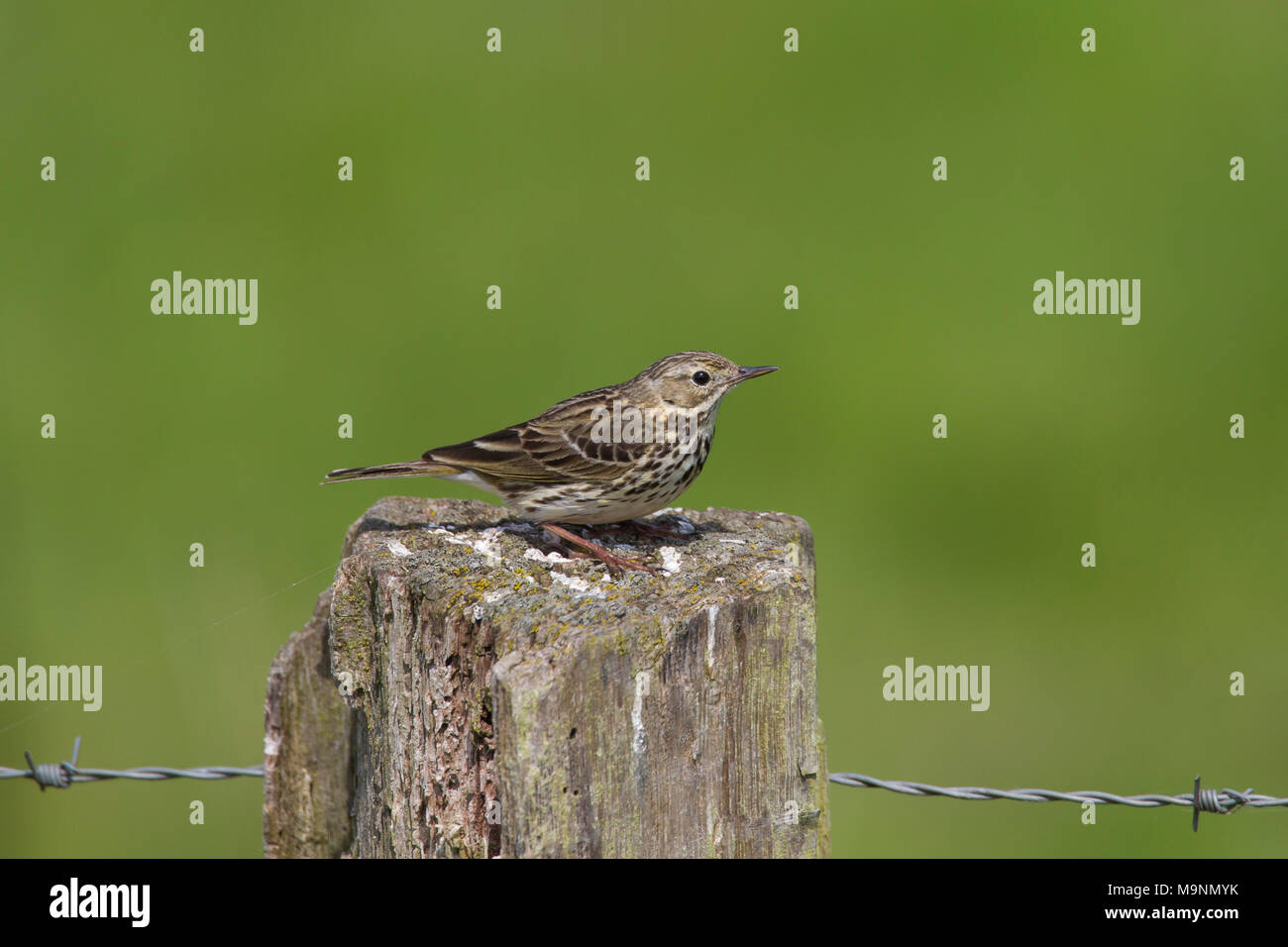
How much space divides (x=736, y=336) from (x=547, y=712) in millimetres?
9839

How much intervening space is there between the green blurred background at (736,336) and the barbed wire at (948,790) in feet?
12.3

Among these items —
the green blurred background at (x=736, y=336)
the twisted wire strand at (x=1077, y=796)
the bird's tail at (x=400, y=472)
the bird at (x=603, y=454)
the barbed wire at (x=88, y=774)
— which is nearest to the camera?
the twisted wire strand at (x=1077, y=796)

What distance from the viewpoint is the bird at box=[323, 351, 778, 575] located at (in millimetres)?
7023

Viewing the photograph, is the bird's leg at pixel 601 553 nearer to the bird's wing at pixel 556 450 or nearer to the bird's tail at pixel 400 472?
the bird's wing at pixel 556 450

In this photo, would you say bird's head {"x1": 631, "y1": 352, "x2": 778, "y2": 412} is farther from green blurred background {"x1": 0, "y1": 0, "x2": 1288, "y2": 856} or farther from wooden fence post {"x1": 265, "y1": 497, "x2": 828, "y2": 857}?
green blurred background {"x1": 0, "y1": 0, "x2": 1288, "y2": 856}

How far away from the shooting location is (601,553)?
20.2ft

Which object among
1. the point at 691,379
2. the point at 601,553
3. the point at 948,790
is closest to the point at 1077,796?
the point at 948,790

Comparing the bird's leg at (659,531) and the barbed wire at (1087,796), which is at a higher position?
the bird's leg at (659,531)

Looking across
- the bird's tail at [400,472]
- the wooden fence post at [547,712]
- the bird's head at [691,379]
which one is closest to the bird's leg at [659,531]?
the bird's head at [691,379]

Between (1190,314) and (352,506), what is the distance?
782 centimetres

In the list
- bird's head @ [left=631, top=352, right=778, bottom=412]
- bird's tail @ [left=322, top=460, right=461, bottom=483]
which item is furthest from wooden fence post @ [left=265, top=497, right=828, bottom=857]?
bird's head @ [left=631, top=352, right=778, bottom=412]

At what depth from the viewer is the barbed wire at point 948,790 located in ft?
19.8

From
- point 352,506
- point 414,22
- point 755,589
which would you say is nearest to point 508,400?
point 352,506

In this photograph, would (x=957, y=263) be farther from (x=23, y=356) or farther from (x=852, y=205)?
(x=23, y=356)
